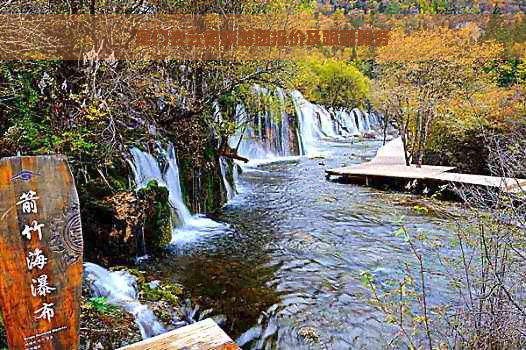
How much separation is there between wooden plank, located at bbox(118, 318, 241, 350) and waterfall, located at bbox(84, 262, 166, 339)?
4.69ft

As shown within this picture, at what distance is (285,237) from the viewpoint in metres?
7.86

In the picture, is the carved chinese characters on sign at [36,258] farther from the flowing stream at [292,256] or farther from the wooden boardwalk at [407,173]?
the wooden boardwalk at [407,173]

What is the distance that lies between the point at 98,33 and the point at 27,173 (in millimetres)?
4869

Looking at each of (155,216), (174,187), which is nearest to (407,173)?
(174,187)

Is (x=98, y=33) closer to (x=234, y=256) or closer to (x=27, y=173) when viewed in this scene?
(x=234, y=256)

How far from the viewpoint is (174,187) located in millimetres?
8320

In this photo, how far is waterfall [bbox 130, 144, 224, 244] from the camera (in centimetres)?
732

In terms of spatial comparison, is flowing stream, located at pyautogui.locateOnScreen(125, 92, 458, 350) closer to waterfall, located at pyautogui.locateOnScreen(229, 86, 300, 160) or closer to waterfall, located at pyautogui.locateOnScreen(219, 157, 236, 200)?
waterfall, located at pyautogui.locateOnScreen(219, 157, 236, 200)

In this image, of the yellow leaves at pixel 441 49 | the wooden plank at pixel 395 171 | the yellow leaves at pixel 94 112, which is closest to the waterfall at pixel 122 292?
the yellow leaves at pixel 94 112

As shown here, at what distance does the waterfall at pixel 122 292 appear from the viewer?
436 cm

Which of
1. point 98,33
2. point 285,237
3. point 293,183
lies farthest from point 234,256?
point 293,183

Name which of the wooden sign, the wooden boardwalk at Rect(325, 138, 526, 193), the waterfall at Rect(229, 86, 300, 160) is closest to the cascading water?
the waterfall at Rect(229, 86, 300, 160)

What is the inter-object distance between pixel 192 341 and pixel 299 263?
395 cm

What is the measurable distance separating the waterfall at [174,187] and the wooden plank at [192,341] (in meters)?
4.31
